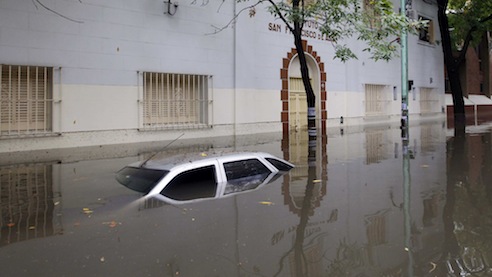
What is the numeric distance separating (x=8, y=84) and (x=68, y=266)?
836cm

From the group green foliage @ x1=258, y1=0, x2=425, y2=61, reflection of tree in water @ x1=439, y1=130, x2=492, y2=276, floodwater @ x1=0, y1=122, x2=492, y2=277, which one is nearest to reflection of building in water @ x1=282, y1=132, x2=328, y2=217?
floodwater @ x1=0, y1=122, x2=492, y2=277

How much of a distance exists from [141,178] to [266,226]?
7.99ft

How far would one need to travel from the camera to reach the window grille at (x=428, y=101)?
25795mm

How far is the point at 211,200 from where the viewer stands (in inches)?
234

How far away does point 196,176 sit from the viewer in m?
6.32

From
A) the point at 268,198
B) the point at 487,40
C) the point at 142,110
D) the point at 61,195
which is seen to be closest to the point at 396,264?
the point at 268,198

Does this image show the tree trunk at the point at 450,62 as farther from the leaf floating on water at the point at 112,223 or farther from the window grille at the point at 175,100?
the leaf floating on water at the point at 112,223

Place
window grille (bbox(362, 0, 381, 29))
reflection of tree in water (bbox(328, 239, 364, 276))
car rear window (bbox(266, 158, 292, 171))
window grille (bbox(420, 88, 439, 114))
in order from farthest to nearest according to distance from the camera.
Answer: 1. window grille (bbox(420, 88, 439, 114))
2. window grille (bbox(362, 0, 381, 29))
3. car rear window (bbox(266, 158, 292, 171))
4. reflection of tree in water (bbox(328, 239, 364, 276))

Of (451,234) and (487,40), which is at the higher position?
(487,40)

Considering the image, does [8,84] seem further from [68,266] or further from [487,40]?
[487,40]

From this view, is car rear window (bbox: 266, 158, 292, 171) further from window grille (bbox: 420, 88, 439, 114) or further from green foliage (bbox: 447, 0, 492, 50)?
green foliage (bbox: 447, 0, 492, 50)

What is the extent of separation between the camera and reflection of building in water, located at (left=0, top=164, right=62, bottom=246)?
4.68 meters

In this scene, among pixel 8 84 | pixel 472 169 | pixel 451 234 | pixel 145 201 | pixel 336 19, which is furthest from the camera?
pixel 336 19

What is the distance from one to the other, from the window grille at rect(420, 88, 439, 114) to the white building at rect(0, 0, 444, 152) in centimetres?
898
